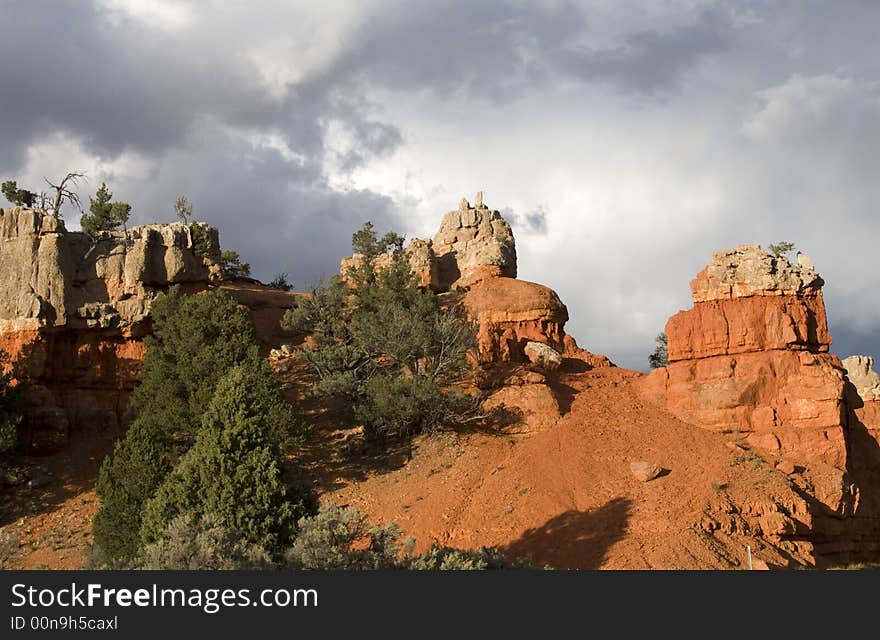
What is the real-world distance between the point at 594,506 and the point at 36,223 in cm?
3049

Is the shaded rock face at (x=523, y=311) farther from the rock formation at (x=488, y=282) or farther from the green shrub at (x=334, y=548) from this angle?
the green shrub at (x=334, y=548)

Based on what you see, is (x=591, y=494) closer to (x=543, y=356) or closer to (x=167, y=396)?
(x=543, y=356)

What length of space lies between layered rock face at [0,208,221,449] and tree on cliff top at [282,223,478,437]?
26.8ft

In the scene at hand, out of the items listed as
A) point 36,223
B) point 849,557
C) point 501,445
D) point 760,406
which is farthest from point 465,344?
point 36,223

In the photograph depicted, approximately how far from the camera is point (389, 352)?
45812 mm

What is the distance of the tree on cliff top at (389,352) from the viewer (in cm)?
4300

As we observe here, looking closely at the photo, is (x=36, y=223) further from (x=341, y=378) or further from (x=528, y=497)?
(x=528, y=497)

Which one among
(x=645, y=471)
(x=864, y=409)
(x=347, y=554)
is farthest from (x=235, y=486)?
(x=864, y=409)

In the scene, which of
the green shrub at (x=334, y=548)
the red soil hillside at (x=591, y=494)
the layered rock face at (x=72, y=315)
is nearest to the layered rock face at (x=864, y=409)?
the red soil hillside at (x=591, y=494)

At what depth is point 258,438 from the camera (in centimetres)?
3225

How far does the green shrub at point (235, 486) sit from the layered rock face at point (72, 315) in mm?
16591

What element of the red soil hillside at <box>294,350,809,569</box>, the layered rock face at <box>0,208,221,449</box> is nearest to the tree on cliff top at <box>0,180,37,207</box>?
the layered rock face at <box>0,208,221,449</box>

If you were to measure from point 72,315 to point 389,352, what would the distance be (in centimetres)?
1565

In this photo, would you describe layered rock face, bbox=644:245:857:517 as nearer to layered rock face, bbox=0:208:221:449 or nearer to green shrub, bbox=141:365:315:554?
green shrub, bbox=141:365:315:554
